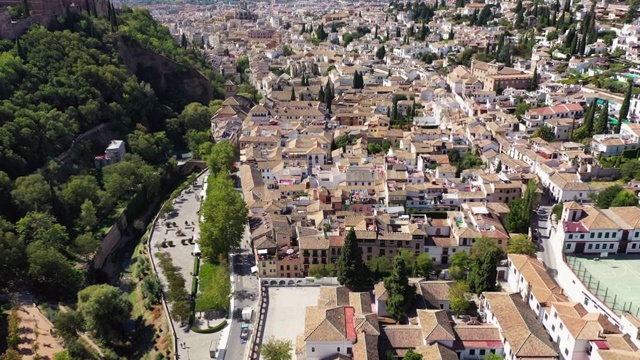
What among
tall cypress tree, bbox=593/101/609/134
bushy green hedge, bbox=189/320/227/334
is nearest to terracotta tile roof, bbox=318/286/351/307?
bushy green hedge, bbox=189/320/227/334

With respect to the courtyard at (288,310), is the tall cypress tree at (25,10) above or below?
above

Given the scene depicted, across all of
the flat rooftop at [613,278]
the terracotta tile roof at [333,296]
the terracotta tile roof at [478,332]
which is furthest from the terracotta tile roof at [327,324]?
the flat rooftop at [613,278]

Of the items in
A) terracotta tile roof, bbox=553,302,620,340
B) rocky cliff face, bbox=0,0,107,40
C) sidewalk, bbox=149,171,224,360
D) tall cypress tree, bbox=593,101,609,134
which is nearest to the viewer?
terracotta tile roof, bbox=553,302,620,340

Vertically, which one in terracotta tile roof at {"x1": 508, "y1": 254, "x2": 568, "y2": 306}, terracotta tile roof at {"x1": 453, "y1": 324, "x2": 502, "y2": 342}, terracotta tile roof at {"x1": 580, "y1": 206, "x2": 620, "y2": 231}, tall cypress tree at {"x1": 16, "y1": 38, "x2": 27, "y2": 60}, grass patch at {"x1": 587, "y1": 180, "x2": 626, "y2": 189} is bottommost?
terracotta tile roof at {"x1": 453, "y1": 324, "x2": 502, "y2": 342}

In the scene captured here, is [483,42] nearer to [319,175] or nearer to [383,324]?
[319,175]

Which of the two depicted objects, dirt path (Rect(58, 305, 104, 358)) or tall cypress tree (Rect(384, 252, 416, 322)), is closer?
tall cypress tree (Rect(384, 252, 416, 322))

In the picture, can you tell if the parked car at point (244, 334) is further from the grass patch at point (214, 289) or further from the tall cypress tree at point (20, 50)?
the tall cypress tree at point (20, 50)

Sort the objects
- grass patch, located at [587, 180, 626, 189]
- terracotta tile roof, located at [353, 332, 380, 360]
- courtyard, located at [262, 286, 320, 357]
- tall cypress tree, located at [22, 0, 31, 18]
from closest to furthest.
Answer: terracotta tile roof, located at [353, 332, 380, 360] → courtyard, located at [262, 286, 320, 357] → grass patch, located at [587, 180, 626, 189] → tall cypress tree, located at [22, 0, 31, 18]

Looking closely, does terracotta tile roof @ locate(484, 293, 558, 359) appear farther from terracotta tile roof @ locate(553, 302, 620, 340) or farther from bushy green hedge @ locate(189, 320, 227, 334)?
bushy green hedge @ locate(189, 320, 227, 334)

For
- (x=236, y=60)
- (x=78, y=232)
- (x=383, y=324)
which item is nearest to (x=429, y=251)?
(x=383, y=324)
